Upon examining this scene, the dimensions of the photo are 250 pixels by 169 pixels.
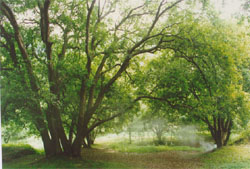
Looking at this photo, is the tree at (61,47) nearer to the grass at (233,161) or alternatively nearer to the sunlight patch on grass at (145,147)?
the grass at (233,161)

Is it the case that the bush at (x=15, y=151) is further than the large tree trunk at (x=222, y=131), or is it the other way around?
the large tree trunk at (x=222, y=131)

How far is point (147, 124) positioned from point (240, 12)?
21.0 feet

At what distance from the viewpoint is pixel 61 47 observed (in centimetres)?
530

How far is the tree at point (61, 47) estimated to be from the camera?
3.74 meters

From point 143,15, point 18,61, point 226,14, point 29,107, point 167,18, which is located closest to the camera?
point 29,107

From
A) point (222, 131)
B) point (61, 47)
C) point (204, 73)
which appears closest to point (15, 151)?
point (61, 47)

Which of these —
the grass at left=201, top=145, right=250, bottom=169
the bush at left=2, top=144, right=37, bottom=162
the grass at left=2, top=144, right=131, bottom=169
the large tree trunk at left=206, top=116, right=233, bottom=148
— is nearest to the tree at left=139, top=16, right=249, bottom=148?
the grass at left=201, top=145, right=250, bottom=169

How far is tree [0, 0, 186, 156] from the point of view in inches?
147

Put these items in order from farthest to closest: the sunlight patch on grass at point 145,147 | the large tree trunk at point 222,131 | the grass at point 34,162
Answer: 1. the sunlight patch on grass at point 145,147
2. the large tree trunk at point 222,131
3. the grass at point 34,162

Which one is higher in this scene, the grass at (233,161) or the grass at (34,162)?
the grass at (34,162)

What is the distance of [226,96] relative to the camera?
14.6 feet

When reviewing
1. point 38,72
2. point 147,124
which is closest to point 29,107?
point 38,72

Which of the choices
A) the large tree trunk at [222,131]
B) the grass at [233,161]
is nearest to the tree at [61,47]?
the grass at [233,161]

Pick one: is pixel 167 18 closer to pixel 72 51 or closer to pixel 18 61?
pixel 72 51
